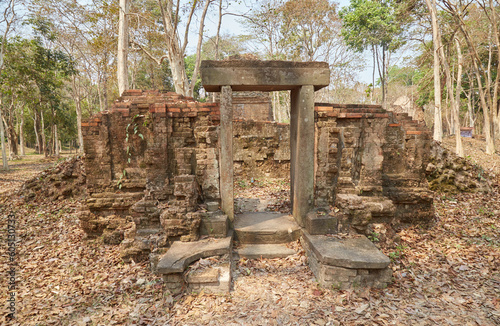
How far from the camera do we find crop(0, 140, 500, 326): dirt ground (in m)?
3.37

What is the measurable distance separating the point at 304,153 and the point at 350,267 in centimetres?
214

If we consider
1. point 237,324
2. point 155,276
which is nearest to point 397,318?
point 237,324

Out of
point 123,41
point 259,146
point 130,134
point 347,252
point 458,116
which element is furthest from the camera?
point 458,116

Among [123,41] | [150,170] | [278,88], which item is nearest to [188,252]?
[150,170]

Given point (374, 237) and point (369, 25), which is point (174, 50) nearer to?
point (374, 237)

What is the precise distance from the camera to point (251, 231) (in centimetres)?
491

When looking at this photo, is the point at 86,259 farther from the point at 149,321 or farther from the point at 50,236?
the point at 149,321

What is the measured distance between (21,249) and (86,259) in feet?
6.02

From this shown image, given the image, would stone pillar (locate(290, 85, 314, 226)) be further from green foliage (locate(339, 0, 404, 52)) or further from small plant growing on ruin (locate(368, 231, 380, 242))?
green foliage (locate(339, 0, 404, 52))

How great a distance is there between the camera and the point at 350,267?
147 inches

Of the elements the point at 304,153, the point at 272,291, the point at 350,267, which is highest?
the point at 304,153

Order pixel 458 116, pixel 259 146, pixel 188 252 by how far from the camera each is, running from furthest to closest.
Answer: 1. pixel 458 116
2. pixel 259 146
3. pixel 188 252

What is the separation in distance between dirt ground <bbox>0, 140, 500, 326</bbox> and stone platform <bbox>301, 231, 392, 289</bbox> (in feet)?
0.41

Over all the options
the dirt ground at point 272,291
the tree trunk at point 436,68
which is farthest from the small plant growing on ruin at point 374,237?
the tree trunk at point 436,68
